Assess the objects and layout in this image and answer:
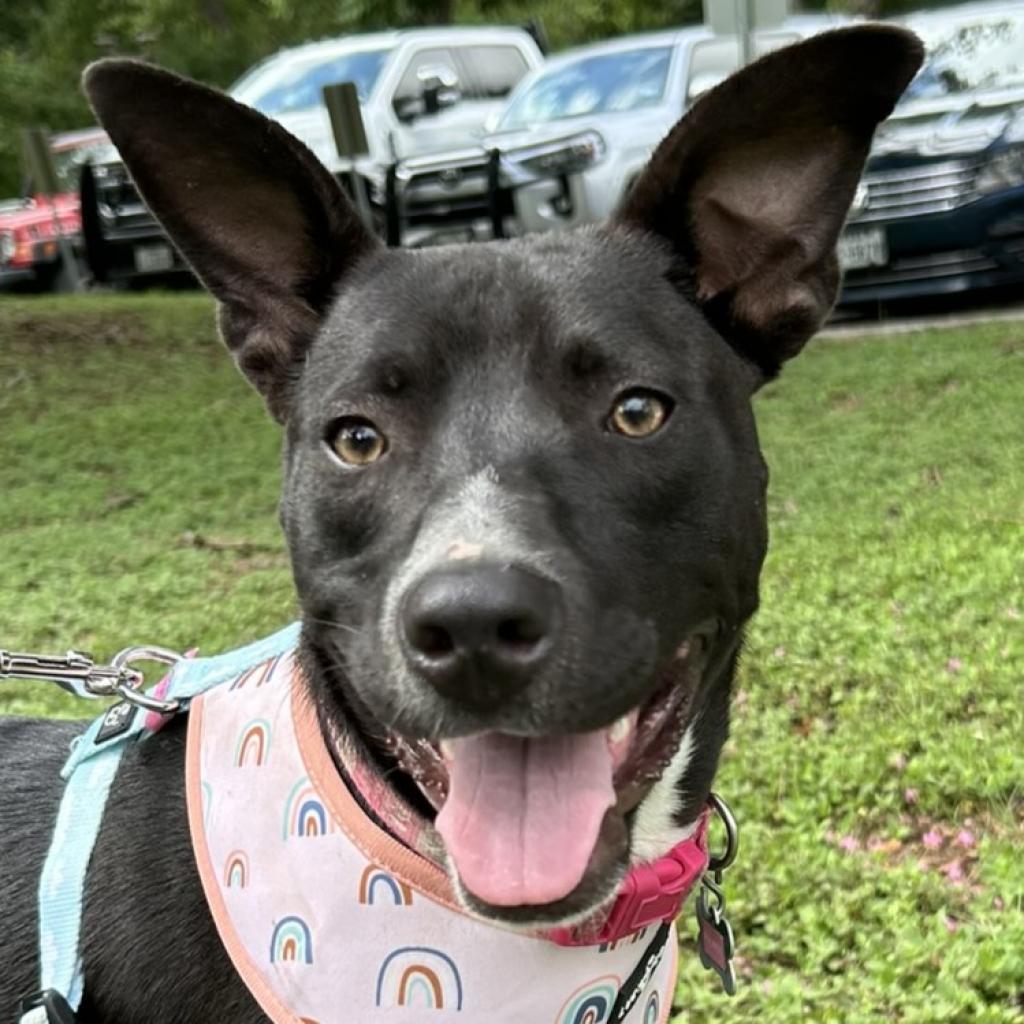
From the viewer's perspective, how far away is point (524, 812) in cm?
216

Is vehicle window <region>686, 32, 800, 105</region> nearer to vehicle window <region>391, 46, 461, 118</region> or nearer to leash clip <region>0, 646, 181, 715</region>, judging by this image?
vehicle window <region>391, 46, 461, 118</region>

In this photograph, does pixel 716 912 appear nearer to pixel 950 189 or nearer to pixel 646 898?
pixel 646 898

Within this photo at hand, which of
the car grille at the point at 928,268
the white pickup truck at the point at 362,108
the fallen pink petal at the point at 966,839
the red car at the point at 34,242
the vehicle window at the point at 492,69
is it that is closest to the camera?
the fallen pink petal at the point at 966,839

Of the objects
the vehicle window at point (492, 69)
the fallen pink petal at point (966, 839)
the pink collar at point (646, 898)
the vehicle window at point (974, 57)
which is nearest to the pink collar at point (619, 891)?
the pink collar at point (646, 898)

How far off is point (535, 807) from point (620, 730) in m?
0.22

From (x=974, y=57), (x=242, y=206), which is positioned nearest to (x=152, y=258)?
(x=974, y=57)

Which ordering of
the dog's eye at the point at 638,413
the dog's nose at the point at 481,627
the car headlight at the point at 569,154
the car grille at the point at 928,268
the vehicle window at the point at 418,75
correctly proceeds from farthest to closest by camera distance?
the vehicle window at the point at 418,75, the car headlight at the point at 569,154, the car grille at the point at 928,268, the dog's eye at the point at 638,413, the dog's nose at the point at 481,627

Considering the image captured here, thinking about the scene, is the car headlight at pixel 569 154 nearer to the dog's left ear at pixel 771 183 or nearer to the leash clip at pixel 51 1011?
the dog's left ear at pixel 771 183

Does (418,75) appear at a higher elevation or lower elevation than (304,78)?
lower

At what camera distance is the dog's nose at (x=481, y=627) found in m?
1.91

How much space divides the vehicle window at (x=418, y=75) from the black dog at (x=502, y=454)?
40.7 ft

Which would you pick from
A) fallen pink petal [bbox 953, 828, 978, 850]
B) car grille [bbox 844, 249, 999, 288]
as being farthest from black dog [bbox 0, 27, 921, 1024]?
car grille [bbox 844, 249, 999, 288]

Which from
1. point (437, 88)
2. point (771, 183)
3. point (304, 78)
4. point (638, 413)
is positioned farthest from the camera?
point (437, 88)

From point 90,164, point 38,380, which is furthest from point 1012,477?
point 90,164
